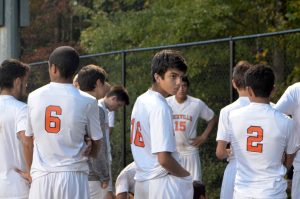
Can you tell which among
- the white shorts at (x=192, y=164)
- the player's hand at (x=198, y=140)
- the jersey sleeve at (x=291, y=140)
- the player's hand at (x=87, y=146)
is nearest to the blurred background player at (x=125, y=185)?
the player's hand at (x=87, y=146)

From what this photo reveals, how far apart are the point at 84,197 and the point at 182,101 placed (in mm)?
5811

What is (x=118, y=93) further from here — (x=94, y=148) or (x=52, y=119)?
(x=52, y=119)

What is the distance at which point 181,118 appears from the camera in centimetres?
1354

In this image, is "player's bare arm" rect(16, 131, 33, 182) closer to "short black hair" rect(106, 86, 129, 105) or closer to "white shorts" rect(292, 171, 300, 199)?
"white shorts" rect(292, 171, 300, 199)

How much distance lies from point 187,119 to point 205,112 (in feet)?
Answer: 1.12

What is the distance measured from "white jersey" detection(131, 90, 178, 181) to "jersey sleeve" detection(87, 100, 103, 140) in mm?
403

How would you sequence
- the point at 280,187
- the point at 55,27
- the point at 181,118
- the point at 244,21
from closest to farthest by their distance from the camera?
the point at 280,187
the point at 181,118
the point at 244,21
the point at 55,27

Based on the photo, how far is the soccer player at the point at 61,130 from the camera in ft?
25.7

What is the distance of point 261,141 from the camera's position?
7.80 meters

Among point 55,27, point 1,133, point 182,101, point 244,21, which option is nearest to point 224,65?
point 182,101

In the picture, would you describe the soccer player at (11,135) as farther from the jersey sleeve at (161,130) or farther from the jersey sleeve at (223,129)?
the jersey sleeve at (223,129)

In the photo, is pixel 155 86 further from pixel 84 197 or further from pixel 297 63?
pixel 297 63

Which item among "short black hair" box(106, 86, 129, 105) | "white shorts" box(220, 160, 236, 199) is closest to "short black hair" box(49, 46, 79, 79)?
"white shorts" box(220, 160, 236, 199)

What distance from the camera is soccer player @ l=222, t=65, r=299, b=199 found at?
779 cm
